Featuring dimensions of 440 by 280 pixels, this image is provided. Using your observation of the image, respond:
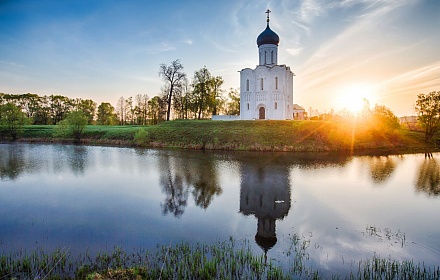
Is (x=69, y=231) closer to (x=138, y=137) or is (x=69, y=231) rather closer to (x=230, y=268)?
(x=230, y=268)

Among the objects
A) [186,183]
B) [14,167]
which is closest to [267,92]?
[186,183]

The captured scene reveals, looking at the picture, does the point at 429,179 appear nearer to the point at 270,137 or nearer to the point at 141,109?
the point at 270,137

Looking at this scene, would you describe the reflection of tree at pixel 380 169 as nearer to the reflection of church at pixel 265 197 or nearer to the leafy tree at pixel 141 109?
the reflection of church at pixel 265 197

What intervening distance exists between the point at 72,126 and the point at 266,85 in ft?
103

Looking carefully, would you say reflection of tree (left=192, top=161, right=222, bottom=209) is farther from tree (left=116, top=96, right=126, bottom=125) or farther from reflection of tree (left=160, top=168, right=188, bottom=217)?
tree (left=116, top=96, right=126, bottom=125)

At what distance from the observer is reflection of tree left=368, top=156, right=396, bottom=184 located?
16.9 meters

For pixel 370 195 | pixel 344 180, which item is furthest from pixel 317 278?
pixel 344 180

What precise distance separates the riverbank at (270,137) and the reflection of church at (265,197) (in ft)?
42.9

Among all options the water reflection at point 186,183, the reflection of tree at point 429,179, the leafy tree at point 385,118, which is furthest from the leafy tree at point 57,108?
the reflection of tree at point 429,179

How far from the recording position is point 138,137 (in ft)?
120

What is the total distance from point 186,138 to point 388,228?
2878 centimetres

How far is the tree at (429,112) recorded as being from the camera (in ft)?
128

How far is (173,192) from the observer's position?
1361 centimetres

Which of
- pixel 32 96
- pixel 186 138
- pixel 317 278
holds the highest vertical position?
pixel 32 96
